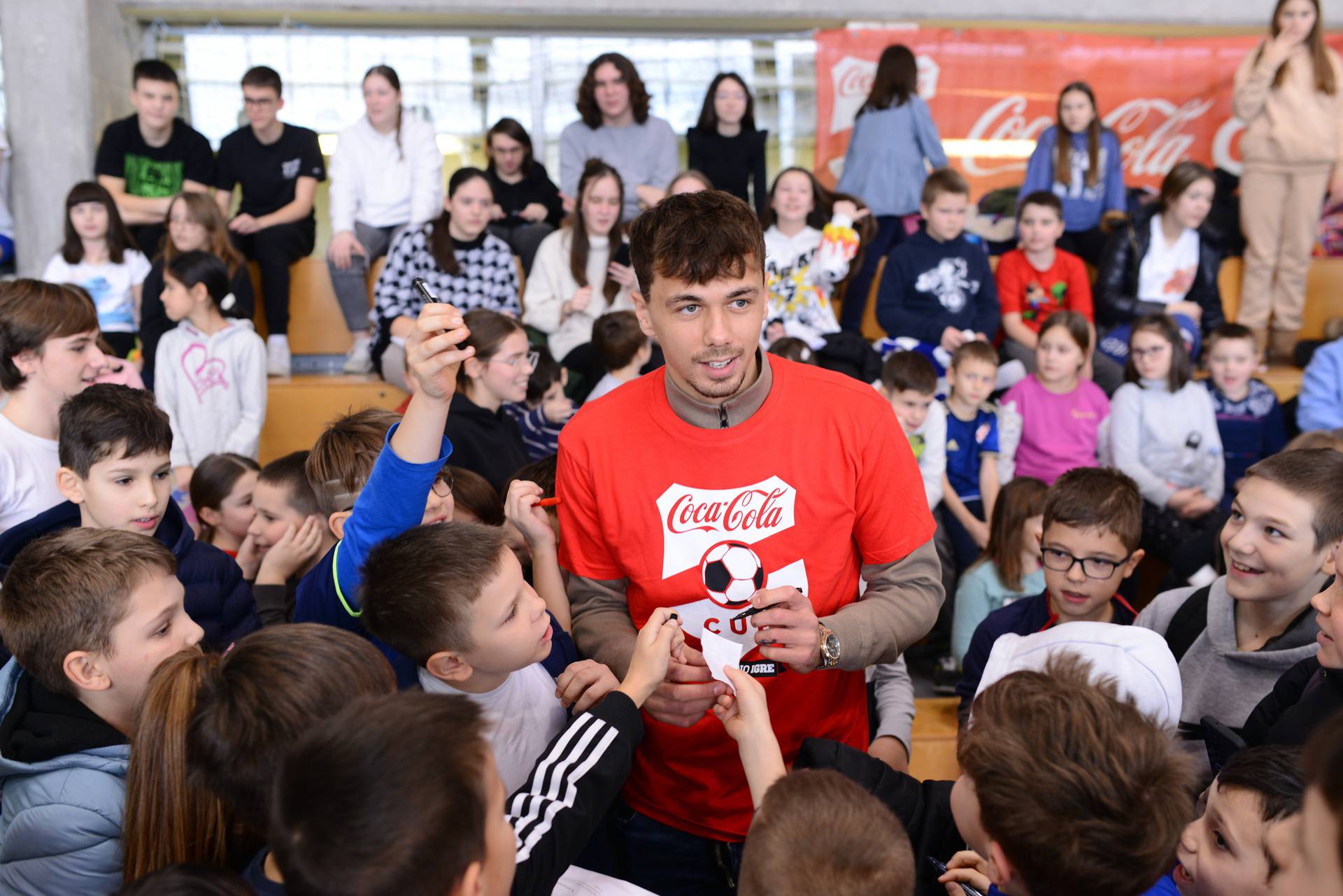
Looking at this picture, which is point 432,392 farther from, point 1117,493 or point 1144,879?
point 1117,493

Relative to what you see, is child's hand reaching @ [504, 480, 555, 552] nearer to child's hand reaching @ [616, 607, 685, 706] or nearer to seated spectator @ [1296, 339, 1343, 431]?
child's hand reaching @ [616, 607, 685, 706]

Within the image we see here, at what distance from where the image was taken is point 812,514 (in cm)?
196

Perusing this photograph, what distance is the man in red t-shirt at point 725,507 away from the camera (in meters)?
1.92

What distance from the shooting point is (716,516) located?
196 centimetres

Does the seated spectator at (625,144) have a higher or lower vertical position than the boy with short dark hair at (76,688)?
higher

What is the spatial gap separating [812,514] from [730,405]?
26cm

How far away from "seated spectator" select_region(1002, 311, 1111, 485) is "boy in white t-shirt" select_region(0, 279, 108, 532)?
3788 millimetres

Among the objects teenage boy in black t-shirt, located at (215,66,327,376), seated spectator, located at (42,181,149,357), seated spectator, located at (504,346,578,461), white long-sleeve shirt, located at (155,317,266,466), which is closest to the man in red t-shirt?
seated spectator, located at (504,346,578,461)

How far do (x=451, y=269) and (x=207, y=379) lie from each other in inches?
50.7

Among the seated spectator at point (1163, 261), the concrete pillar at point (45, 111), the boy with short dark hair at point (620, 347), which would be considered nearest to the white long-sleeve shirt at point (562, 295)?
the boy with short dark hair at point (620, 347)

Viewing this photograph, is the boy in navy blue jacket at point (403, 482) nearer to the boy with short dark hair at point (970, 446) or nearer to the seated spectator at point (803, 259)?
the boy with short dark hair at point (970, 446)

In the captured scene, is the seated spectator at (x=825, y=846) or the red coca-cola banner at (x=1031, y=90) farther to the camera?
the red coca-cola banner at (x=1031, y=90)

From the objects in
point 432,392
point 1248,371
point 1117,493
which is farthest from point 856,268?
point 432,392

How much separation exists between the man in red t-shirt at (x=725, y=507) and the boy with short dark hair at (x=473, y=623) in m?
0.16
